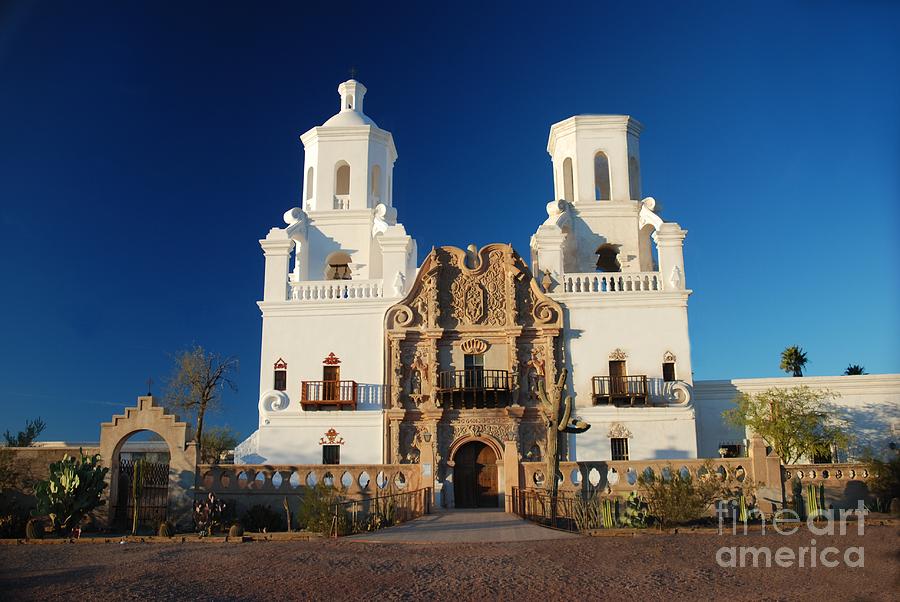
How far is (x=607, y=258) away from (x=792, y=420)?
964 cm

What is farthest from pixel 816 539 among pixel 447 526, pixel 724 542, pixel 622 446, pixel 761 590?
pixel 622 446

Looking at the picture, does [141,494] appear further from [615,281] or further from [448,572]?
[615,281]

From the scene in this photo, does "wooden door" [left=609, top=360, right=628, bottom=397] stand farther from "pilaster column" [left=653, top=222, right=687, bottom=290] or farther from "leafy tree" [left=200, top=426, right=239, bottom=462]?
"leafy tree" [left=200, top=426, right=239, bottom=462]

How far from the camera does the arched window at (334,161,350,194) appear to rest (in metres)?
33.4

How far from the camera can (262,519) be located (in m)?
19.9

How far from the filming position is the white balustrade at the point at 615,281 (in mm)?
28094

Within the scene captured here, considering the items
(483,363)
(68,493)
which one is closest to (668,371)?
(483,363)

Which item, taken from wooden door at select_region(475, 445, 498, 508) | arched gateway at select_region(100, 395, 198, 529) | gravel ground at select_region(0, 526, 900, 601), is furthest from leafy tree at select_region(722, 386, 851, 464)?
arched gateway at select_region(100, 395, 198, 529)

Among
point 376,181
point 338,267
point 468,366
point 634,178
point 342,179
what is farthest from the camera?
point 342,179

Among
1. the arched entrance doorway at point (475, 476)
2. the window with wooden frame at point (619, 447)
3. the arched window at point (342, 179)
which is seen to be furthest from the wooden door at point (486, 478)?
the arched window at point (342, 179)

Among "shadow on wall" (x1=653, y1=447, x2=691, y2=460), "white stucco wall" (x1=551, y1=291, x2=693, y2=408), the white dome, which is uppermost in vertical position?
the white dome

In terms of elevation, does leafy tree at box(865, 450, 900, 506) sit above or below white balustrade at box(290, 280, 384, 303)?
below

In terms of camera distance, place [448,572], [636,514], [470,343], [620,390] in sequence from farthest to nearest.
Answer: [470,343], [620,390], [636,514], [448,572]

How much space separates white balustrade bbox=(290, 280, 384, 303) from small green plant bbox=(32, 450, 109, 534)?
11.5 metres
